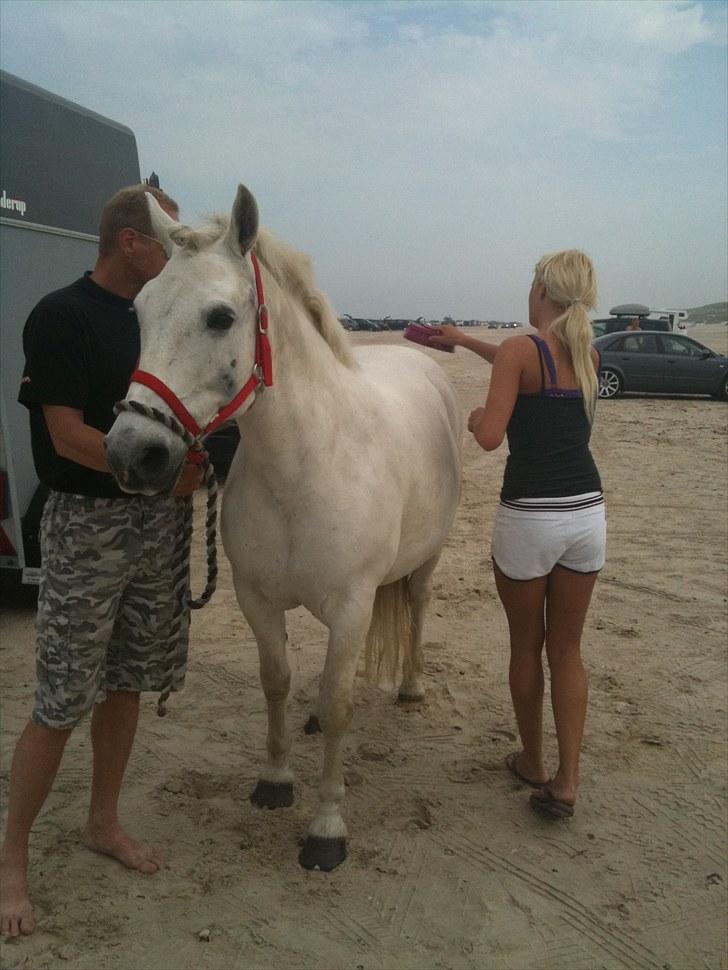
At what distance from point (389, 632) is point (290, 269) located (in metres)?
1.86

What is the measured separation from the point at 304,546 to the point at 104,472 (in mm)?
638

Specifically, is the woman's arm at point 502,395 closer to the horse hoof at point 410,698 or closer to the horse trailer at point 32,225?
the horse hoof at point 410,698

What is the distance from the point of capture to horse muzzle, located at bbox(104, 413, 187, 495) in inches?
66.7

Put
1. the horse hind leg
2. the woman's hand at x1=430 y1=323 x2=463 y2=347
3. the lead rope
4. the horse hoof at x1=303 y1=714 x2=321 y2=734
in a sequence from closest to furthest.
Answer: the lead rope < the woman's hand at x1=430 y1=323 x2=463 y2=347 < the horse hoof at x1=303 y1=714 x2=321 y2=734 < the horse hind leg

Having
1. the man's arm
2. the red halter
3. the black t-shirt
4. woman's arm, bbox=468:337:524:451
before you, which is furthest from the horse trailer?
woman's arm, bbox=468:337:524:451

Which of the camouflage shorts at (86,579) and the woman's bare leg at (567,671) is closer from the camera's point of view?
the camouflage shorts at (86,579)

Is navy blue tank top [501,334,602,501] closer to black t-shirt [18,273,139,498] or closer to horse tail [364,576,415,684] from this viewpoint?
horse tail [364,576,415,684]

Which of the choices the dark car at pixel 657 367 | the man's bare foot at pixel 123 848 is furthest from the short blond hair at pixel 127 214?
the dark car at pixel 657 367

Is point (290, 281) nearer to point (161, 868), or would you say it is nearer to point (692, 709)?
point (161, 868)

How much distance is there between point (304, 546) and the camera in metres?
A: 2.35

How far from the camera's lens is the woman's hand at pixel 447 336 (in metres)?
3.13

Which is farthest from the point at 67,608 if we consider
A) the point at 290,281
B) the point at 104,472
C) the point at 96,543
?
the point at 290,281

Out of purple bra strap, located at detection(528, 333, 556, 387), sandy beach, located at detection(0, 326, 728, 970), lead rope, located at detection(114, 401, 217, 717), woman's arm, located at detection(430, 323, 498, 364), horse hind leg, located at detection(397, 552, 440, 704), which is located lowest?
sandy beach, located at detection(0, 326, 728, 970)

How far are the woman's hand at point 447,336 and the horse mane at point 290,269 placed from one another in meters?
0.69
